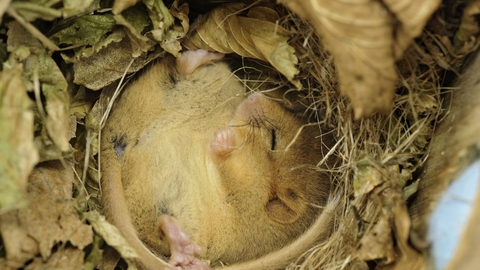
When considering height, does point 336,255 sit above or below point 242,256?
above

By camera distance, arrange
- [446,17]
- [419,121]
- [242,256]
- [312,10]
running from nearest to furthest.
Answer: [312,10], [446,17], [419,121], [242,256]

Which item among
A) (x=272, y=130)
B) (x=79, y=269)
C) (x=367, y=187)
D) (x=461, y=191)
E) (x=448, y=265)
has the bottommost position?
(x=79, y=269)

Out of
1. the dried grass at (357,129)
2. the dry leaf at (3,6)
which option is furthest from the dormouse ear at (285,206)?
the dry leaf at (3,6)

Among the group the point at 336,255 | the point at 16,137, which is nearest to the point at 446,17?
the point at 336,255

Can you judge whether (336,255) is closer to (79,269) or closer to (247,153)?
(247,153)

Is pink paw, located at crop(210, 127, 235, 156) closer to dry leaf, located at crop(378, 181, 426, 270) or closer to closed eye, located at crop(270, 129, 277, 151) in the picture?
closed eye, located at crop(270, 129, 277, 151)

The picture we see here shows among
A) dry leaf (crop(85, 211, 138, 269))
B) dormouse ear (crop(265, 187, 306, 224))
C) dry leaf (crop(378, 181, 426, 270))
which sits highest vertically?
dry leaf (crop(378, 181, 426, 270))

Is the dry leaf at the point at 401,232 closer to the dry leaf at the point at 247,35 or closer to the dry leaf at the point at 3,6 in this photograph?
the dry leaf at the point at 247,35

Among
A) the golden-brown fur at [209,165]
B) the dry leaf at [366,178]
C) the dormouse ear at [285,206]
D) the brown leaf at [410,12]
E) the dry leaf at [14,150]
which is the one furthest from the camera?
the dormouse ear at [285,206]

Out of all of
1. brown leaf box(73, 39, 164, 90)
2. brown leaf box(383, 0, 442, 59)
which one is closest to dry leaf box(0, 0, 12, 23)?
brown leaf box(73, 39, 164, 90)
